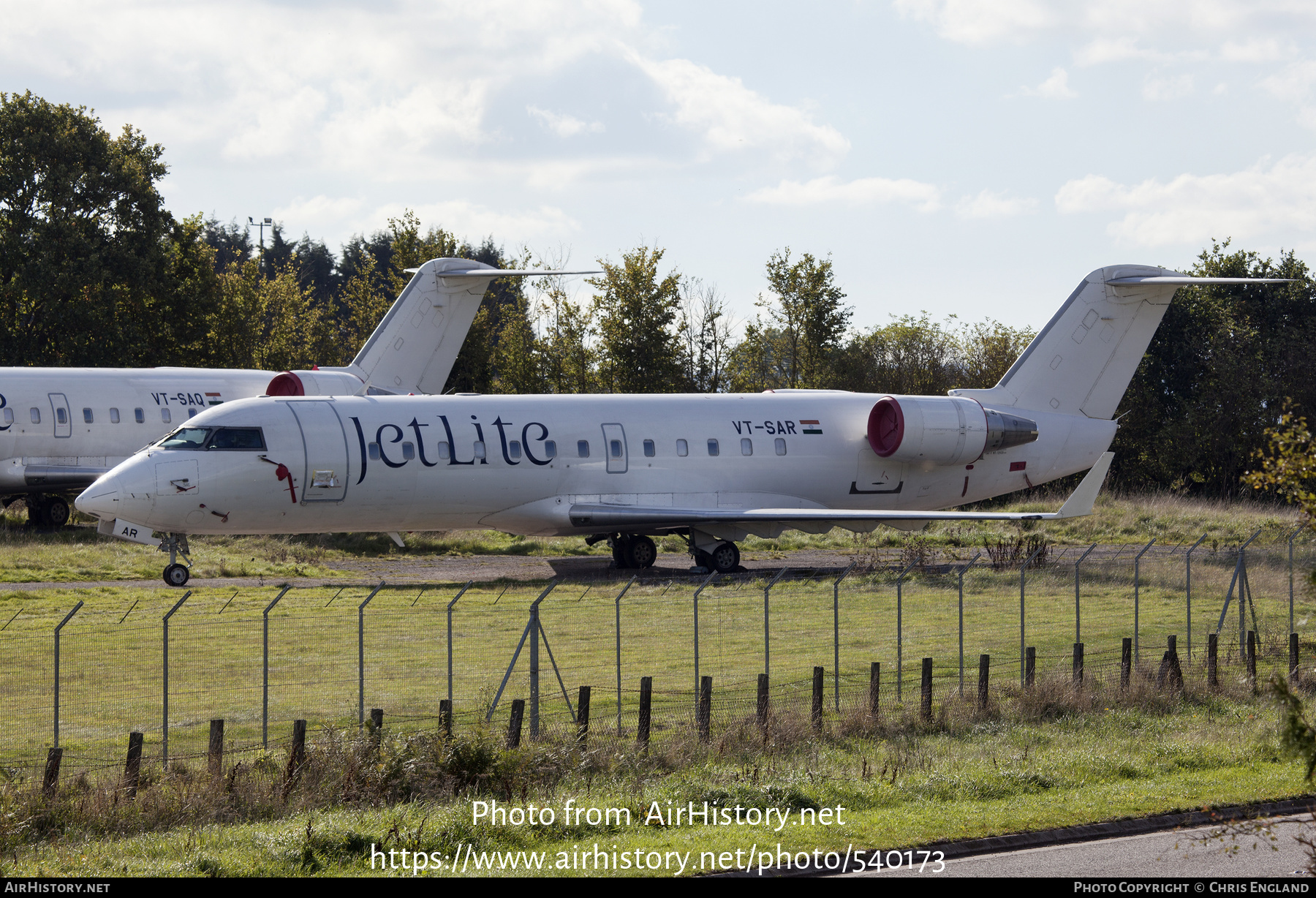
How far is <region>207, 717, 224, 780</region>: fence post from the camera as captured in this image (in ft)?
40.0

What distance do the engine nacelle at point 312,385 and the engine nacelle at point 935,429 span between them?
14.5m

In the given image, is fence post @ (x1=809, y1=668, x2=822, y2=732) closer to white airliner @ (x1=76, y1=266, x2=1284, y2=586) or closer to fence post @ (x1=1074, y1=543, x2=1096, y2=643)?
fence post @ (x1=1074, y1=543, x2=1096, y2=643)

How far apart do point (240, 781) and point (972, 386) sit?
2193 inches

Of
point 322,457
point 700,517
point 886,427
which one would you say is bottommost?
point 700,517

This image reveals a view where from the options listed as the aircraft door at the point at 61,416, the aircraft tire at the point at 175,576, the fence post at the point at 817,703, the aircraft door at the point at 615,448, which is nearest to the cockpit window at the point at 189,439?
the aircraft tire at the point at 175,576

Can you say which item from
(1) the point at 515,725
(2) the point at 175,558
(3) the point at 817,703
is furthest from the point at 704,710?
(2) the point at 175,558

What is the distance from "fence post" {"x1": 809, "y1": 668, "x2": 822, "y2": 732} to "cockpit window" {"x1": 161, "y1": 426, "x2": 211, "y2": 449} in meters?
14.6

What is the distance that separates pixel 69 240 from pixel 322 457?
3062 centimetres

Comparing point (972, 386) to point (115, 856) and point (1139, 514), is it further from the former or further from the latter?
point (115, 856)

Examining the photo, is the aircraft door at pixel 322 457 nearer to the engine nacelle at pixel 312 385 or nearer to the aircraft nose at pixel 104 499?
the aircraft nose at pixel 104 499

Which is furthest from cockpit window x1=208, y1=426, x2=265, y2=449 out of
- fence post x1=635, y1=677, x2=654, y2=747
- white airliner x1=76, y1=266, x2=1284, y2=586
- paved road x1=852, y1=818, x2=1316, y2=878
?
paved road x1=852, y1=818, x2=1316, y2=878

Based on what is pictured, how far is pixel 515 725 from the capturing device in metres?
13.7

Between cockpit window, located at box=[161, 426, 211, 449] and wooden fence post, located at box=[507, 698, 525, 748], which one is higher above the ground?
cockpit window, located at box=[161, 426, 211, 449]

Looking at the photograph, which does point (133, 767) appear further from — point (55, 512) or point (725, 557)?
point (55, 512)
